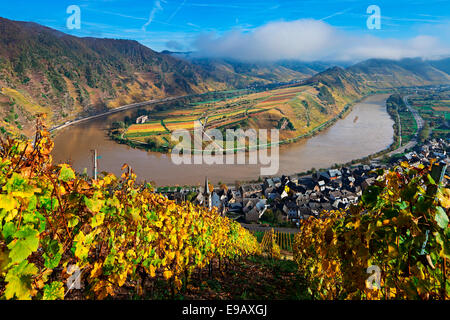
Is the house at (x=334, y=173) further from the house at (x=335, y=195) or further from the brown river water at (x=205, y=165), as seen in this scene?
the brown river water at (x=205, y=165)

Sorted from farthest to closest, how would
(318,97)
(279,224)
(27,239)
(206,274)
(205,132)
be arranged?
(318,97), (205,132), (279,224), (206,274), (27,239)

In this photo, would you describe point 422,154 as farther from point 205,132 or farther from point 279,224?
point 205,132

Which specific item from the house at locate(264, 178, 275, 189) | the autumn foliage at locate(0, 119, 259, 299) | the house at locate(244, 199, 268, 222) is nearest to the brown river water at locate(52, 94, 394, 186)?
the house at locate(264, 178, 275, 189)

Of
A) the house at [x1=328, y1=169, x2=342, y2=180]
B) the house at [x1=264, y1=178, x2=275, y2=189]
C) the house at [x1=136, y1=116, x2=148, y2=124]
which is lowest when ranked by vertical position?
the house at [x1=264, y1=178, x2=275, y2=189]

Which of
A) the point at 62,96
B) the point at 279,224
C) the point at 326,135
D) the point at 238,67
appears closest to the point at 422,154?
the point at 326,135

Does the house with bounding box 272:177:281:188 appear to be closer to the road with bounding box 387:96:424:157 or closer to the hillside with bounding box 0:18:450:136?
the road with bounding box 387:96:424:157
